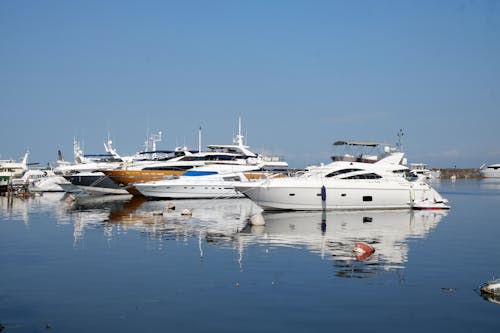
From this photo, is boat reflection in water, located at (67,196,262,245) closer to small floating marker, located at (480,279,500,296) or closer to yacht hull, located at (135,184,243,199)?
yacht hull, located at (135,184,243,199)

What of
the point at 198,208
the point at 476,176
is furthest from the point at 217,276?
the point at 476,176

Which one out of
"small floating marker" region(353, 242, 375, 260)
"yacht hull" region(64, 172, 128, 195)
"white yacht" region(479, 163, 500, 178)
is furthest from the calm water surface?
"white yacht" region(479, 163, 500, 178)

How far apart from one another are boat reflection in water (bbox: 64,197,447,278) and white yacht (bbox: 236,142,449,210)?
2.17 feet

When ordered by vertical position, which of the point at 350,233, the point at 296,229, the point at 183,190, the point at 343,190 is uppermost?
the point at 183,190

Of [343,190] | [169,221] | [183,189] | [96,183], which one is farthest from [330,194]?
[96,183]

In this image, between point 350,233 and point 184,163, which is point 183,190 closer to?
point 184,163

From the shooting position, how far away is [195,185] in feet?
161

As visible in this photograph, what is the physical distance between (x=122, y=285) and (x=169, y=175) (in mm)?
38671

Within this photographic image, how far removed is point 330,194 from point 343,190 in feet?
2.92

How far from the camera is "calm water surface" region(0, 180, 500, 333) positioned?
39.2 ft

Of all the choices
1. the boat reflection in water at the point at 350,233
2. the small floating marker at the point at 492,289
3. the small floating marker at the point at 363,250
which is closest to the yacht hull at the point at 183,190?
the boat reflection in water at the point at 350,233

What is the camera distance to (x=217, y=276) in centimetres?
1627

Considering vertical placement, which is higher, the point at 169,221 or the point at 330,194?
the point at 330,194

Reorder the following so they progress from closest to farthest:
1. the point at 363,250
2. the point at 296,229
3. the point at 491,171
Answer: the point at 363,250, the point at 296,229, the point at 491,171
